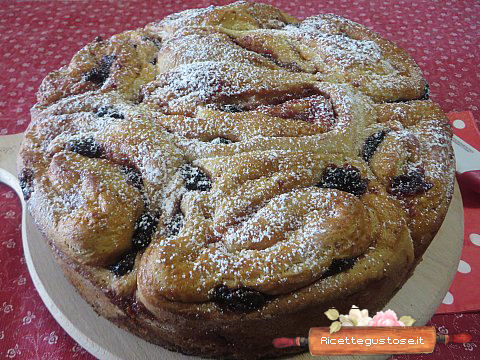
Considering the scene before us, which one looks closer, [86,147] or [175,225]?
[175,225]

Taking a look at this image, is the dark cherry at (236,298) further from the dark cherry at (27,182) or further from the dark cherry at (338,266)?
the dark cherry at (27,182)

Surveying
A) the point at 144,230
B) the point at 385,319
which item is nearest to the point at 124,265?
the point at 144,230

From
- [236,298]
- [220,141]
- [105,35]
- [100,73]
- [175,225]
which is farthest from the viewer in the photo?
[105,35]

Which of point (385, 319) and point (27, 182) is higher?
point (27, 182)

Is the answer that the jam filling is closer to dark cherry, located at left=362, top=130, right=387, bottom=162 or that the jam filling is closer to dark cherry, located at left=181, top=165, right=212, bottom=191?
dark cherry, located at left=181, top=165, right=212, bottom=191

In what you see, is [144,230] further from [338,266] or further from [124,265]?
[338,266]

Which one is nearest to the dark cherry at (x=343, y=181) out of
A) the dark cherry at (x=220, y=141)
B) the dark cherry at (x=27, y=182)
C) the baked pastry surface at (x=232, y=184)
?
the baked pastry surface at (x=232, y=184)

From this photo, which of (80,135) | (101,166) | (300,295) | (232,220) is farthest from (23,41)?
(300,295)

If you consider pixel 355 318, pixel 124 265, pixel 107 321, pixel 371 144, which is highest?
pixel 371 144
